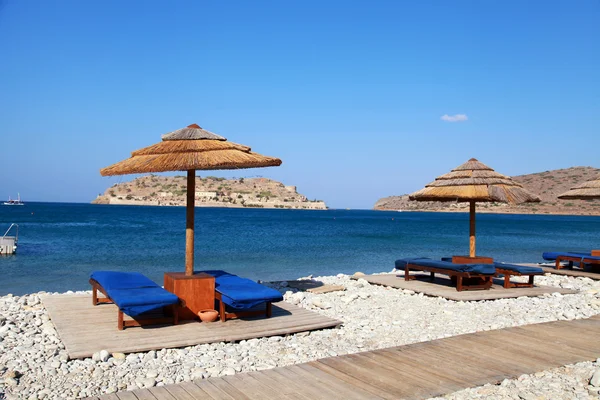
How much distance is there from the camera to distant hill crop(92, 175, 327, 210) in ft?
446

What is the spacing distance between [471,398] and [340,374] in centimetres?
108

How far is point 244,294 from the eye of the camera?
21.4 feet

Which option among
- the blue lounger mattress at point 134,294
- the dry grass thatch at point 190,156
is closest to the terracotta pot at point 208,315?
the blue lounger mattress at point 134,294

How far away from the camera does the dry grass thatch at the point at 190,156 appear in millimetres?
6867

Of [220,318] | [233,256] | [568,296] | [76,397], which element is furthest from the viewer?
[233,256]

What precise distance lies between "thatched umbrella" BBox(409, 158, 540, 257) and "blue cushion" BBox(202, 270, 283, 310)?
5360 mm

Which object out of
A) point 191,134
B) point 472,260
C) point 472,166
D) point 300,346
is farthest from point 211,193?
point 300,346

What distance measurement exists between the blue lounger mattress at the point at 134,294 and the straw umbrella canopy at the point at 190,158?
73cm

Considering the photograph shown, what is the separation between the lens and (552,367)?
4.98m

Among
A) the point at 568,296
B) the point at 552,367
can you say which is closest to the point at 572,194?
the point at 568,296

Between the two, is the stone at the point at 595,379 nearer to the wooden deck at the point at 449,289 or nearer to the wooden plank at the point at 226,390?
the wooden plank at the point at 226,390

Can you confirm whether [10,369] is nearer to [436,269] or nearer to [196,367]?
[196,367]

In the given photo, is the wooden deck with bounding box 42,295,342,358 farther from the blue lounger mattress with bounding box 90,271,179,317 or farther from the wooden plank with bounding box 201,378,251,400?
the wooden plank with bounding box 201,378,251,400

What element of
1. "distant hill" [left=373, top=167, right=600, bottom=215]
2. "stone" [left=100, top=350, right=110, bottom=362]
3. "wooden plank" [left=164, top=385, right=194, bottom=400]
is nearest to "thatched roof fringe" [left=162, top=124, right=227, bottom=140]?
"stone" [left=100, top=350, right=110, bottom=362]
